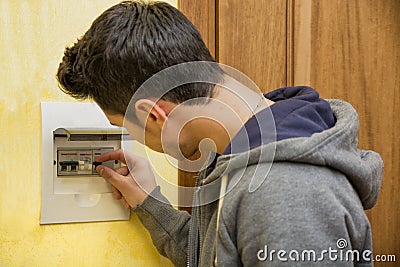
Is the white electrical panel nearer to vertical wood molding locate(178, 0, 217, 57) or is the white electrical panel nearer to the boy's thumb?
the boy's thumb

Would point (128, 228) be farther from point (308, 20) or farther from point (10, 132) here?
point (308, 20)

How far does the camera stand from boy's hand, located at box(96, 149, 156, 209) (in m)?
1.14

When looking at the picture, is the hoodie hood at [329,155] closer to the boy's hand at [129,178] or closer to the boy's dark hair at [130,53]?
the boy's dark hair at [130,53]

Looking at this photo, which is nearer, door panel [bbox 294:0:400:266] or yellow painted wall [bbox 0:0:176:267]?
yellow painted wall [bbox 0:0:176:267]

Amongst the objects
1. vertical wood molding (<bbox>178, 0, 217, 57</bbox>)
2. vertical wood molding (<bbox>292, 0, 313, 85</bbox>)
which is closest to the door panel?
vertical wood molding (<bbox>292, 0, 313, 85</bbox>)

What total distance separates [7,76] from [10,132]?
10 cm

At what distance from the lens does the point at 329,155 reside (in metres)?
0.85

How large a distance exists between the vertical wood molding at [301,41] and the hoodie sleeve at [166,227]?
39 centimetres

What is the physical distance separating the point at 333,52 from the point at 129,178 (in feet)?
1.74

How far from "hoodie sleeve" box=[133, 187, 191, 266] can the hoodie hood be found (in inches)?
9.3

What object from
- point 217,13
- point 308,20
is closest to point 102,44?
point 217,13

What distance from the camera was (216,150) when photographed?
1.00m
